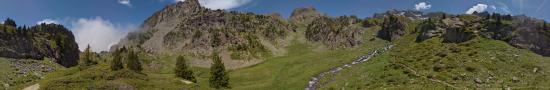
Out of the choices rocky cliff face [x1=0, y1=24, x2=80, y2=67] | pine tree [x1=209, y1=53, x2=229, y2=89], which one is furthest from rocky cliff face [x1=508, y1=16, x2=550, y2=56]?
rocky cliff face [x1=0, y1=24, x2=80, y2=67]

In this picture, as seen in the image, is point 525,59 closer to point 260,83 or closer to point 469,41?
point 469,41

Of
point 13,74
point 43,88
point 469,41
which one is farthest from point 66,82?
point 469,41

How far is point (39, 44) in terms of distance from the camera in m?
141

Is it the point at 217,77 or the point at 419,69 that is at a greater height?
the point at 419,69

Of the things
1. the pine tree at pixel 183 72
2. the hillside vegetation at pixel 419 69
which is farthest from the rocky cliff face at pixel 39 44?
the pine tree at pixel 183 72

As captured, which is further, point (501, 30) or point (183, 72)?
point (501, 30)

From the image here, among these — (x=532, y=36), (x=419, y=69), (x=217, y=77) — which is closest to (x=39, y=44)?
(x=217, y=77)

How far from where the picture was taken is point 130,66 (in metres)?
126

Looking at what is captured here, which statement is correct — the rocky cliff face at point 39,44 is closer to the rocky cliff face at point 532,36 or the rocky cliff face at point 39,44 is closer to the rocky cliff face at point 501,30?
the rocky cliff face at point 501,30

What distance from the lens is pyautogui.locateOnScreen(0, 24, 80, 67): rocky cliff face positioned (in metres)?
127

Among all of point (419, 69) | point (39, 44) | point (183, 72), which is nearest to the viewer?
point (419, 69)

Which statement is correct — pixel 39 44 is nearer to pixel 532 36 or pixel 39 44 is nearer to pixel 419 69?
pixel 419 69

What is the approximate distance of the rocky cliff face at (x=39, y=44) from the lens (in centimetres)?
12656

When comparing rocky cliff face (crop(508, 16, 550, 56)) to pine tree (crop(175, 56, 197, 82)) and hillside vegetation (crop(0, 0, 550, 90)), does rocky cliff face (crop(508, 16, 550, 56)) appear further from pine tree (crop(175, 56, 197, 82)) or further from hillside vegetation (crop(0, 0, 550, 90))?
pine tree (crop(175, 56, 197, 82))
